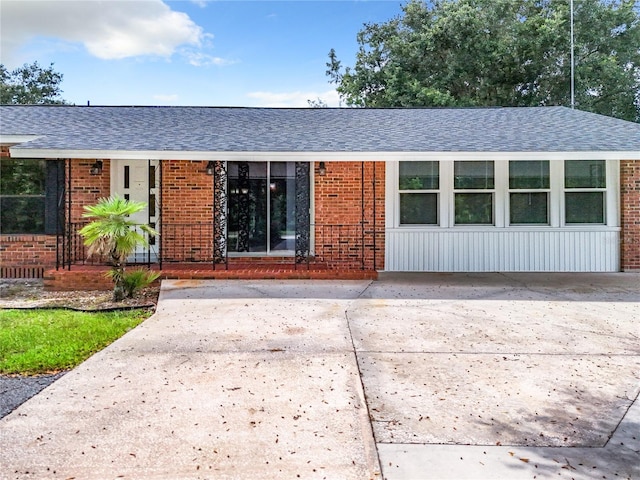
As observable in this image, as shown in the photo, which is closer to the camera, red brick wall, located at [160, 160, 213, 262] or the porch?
the porch

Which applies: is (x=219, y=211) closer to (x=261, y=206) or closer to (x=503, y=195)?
(x=261, y=206)

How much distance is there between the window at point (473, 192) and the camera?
386 inches

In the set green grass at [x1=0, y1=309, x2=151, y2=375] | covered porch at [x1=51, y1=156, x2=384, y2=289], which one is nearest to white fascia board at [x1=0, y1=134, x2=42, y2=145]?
covered porch at [x1=51, y1=156, x2=384, y2=289]

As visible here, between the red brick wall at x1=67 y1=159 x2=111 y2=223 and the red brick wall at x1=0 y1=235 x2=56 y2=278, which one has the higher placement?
the red brick wall at x1=67 y1=159 x2=111 y2=223

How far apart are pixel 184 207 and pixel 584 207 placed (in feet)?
27.7

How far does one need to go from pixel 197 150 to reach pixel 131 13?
10.1m

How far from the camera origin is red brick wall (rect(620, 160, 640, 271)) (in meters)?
9.69

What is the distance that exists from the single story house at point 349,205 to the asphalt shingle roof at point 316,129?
0.10 m

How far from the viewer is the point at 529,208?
987 centimetres

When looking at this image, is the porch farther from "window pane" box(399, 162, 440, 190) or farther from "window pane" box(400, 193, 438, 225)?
"window pane" box(399, 162, 440, 190)

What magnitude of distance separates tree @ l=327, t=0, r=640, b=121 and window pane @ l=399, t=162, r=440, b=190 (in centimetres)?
1092

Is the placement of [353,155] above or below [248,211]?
above

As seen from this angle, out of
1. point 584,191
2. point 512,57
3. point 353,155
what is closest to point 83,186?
point 353,155

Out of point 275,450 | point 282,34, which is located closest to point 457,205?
point 275,450
